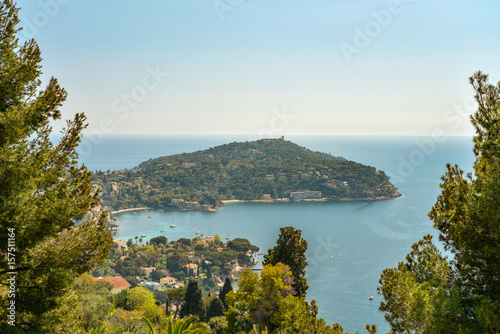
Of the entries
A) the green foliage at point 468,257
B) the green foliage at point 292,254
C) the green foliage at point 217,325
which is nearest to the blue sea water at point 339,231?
the green foliage at point 217,325

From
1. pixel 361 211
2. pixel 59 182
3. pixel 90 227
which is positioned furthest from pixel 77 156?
pixel 361 211

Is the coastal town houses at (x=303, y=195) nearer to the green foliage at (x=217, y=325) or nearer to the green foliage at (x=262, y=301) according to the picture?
the green foliage at (x=217, y=325)

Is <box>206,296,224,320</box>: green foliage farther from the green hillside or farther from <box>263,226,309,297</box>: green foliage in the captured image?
the green hillside

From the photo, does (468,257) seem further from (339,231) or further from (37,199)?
(339,231)

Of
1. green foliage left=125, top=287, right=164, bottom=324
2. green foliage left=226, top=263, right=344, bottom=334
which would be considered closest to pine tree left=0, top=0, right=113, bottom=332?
green foliage left=226, top=263, right=344, bottom=334

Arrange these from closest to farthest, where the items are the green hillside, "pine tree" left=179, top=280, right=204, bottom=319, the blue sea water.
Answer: "pine tree" left=179, top=280, right=204, bottom=319 → the blue sea water → the green hillside

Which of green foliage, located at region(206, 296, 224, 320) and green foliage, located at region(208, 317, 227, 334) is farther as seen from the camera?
green foliage, located at region(206, 296, 224, 320)

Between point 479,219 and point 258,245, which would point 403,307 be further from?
point 258,245
